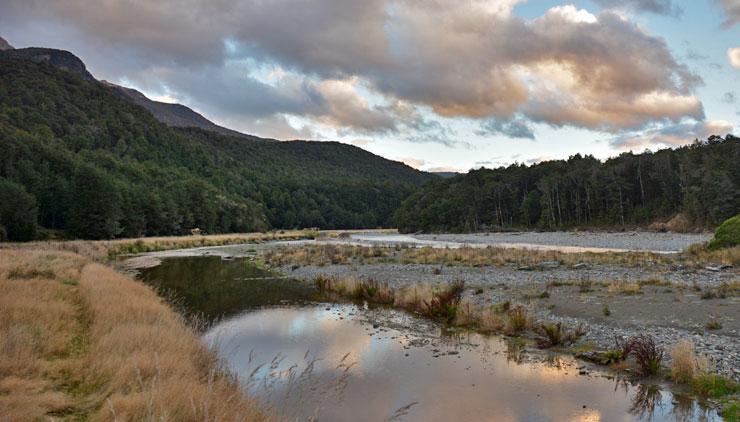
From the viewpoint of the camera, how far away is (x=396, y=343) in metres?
14.0

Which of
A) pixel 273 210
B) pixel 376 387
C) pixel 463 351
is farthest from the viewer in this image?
pixel 273 210

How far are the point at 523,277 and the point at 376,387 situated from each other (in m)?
17.4

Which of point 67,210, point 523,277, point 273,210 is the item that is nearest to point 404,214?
point 273,210

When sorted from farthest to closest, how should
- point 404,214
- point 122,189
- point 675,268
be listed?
point 404,214 < point 122,189 < point 675,268

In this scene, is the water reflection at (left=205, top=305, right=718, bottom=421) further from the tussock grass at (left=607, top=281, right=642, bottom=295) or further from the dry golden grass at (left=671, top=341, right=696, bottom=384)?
the tussock grass at (left=607, top=281, right=642, bottom=295)

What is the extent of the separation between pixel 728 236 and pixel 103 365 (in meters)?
37.8

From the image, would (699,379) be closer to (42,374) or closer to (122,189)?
(42,374)

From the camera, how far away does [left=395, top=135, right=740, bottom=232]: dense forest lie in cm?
7312

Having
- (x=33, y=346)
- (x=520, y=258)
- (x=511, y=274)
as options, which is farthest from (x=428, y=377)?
→ (x=520, y=258)

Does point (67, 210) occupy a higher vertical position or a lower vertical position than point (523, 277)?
higher

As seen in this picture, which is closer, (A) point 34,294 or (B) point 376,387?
(B) point 376,387

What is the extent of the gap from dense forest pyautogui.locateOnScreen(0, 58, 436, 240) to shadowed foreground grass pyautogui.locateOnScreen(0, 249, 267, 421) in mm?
57362

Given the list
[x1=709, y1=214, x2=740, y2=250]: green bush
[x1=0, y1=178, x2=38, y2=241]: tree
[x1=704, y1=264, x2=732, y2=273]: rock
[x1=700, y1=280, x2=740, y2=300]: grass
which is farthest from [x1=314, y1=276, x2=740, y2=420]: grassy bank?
[x1=0, y1=178, x2=38, y2=241]: tree

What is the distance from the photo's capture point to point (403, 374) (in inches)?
439
